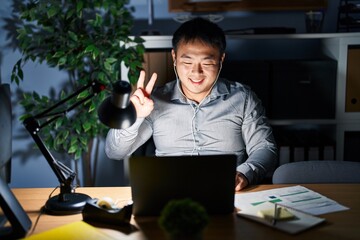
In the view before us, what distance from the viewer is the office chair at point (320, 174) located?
2.00m

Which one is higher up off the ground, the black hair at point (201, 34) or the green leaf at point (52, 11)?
the green leaf at point (52, 11)

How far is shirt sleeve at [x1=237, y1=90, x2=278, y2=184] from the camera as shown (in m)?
1.94

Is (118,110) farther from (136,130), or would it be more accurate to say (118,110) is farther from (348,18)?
(348,18)

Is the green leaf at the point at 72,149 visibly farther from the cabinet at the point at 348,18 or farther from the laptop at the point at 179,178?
the cabinet at the point at 348,18

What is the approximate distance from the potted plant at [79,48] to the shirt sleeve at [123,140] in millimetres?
660

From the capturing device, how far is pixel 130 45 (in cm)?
280

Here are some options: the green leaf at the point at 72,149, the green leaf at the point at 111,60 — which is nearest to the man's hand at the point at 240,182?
the green leaf at the point at 111,60

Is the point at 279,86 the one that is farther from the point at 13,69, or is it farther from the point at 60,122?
the point at 13,69

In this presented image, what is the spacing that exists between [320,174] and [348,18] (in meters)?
1.17

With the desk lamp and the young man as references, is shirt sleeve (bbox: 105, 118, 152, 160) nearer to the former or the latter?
the young man

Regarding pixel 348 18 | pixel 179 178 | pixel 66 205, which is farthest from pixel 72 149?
pixel 348 18

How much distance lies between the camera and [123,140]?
2.03 metres

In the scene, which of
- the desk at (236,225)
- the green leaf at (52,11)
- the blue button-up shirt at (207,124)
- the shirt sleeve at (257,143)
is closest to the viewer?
the desk at (236,225)

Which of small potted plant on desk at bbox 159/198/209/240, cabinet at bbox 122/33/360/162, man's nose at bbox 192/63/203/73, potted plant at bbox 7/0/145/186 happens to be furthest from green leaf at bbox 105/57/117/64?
small potted plant on desk at bbox 159/198/209/240
